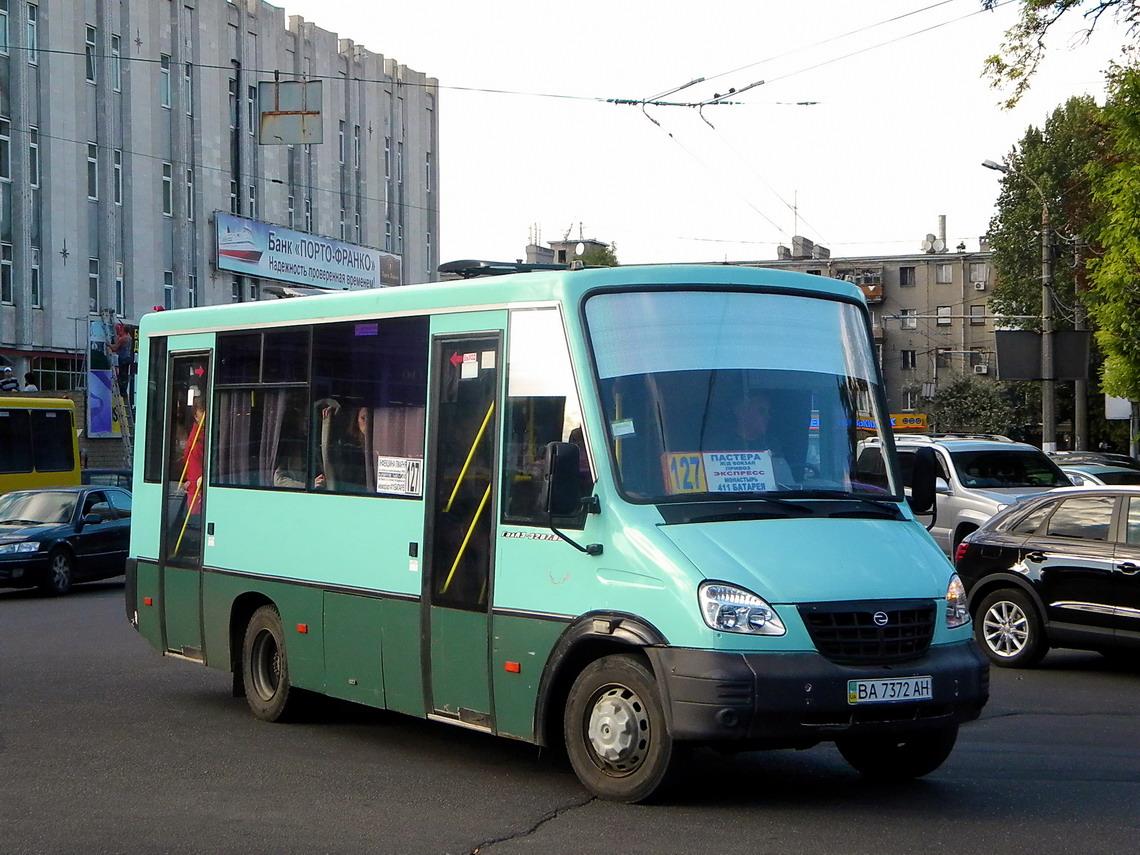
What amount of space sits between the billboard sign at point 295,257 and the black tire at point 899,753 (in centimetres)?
4516

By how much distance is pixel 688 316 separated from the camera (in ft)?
25.1

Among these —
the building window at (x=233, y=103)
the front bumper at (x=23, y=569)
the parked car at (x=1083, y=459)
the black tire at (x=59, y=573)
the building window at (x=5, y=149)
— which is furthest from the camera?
the building window at (x=233, y=103)

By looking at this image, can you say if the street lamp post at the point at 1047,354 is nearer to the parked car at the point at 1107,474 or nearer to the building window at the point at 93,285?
the parked car at the point at 1107,474

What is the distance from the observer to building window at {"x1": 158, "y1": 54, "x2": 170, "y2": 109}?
5209 centimetres

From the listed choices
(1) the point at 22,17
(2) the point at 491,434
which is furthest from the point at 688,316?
(1) the point at 22,17

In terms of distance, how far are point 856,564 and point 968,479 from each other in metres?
13.7

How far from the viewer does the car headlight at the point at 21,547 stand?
2042cm

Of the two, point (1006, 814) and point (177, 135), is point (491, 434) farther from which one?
point (177, 135)

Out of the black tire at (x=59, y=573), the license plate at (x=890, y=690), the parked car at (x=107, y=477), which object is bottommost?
the black tire at (x=59, y=573)

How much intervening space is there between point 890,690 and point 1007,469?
14.2m

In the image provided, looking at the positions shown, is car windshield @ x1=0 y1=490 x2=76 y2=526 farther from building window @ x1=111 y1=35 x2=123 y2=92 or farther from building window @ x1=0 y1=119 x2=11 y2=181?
building window @ x1=111 y1=35 x2=123 y2=92

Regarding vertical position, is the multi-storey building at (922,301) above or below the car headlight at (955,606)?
above

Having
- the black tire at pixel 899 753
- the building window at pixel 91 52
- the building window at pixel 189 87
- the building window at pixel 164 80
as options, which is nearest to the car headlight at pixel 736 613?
the black tire at pixel 899 753

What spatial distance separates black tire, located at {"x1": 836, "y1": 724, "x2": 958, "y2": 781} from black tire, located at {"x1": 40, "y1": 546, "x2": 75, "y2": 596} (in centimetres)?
1523
